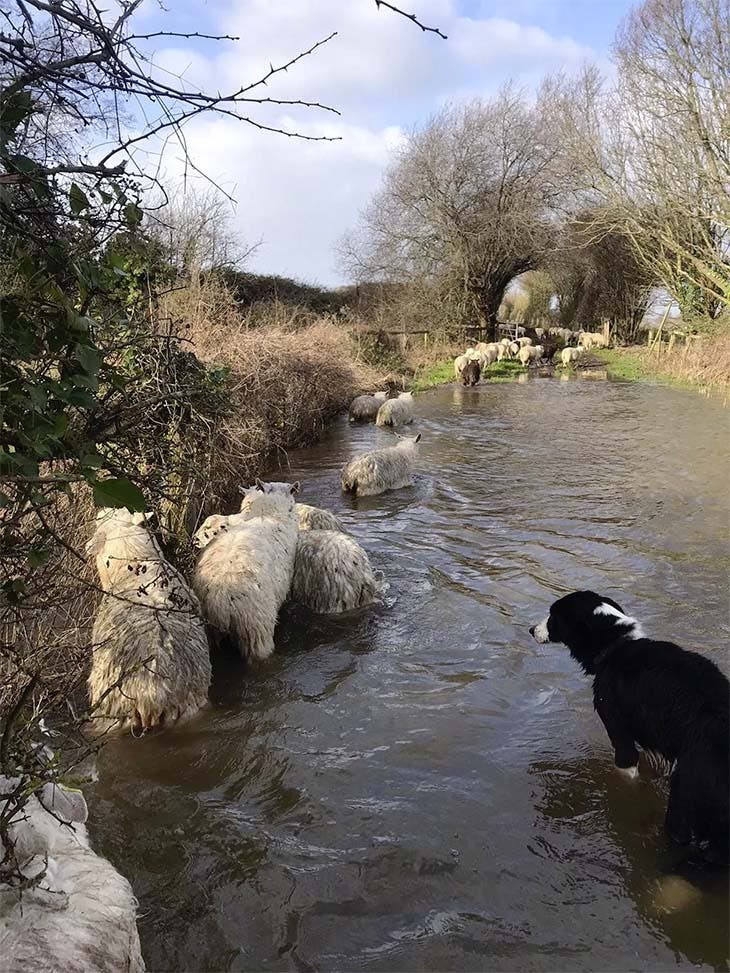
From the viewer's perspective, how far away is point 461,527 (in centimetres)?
938

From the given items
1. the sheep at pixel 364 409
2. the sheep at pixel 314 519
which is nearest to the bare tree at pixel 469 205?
the sheep at pixel 364 409

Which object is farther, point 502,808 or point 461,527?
point 461,527

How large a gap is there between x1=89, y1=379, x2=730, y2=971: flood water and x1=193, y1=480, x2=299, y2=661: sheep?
291 millimetres

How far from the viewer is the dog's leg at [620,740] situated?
A: 389 cm

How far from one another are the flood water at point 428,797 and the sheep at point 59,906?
2.89ft

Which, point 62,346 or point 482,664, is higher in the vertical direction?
point 62,346

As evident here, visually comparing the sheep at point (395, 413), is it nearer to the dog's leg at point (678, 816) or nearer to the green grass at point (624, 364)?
the green grass at point (624, 364)

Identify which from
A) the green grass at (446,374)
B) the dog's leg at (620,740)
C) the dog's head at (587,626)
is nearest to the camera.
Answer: the dog's leg at (620,740)

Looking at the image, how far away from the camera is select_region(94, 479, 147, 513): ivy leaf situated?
1.52 meters

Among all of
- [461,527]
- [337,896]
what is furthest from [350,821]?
[461,527]

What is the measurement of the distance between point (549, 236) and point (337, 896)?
3549 centimetres

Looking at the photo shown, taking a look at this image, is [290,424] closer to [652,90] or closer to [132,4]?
[132,4]

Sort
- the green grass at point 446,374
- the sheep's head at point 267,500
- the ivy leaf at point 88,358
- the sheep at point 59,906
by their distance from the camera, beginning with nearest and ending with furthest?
the ivy leaf at point 88,358
the sheep at point 59,906
the sheep's head at point 267,500
the green grass at point 446,374

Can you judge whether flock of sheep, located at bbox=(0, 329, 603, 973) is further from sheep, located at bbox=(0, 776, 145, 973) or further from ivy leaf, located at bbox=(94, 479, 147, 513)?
ivy leaf, located at bbox=(94, 479, 147, 513)
